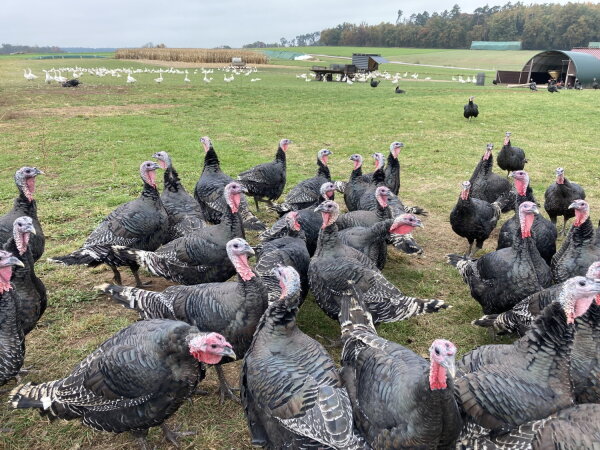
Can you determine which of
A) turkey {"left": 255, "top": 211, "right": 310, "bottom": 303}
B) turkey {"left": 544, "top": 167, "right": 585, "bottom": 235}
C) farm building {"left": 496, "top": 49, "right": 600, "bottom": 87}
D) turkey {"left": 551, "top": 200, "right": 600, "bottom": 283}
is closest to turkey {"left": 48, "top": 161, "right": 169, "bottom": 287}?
turkey {"left": 255, "top": 211, "right": 310, "bottom": 303}

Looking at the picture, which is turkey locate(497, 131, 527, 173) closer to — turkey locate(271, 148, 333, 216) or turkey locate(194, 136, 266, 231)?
turkey locate(271, 148, 333, 216)

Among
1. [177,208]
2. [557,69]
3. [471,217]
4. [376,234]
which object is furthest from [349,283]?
[557,69]

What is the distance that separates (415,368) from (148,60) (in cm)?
5932

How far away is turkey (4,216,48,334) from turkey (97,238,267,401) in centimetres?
76

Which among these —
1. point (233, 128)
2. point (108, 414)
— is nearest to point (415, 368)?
point (108, 414)

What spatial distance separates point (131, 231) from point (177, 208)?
1.01m

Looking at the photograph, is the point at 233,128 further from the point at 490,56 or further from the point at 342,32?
the point at 342,32

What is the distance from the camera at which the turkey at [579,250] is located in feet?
16.1

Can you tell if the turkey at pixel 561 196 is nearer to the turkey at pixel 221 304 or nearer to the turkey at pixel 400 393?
the turkey at pixel 400 393

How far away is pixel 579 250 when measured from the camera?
16.4 ft

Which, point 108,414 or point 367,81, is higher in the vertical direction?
point 367,81

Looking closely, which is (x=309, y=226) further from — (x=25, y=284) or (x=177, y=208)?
(x=25, y=284)

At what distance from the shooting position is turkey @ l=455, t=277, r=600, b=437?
10.0 feet

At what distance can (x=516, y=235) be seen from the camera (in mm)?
5027
